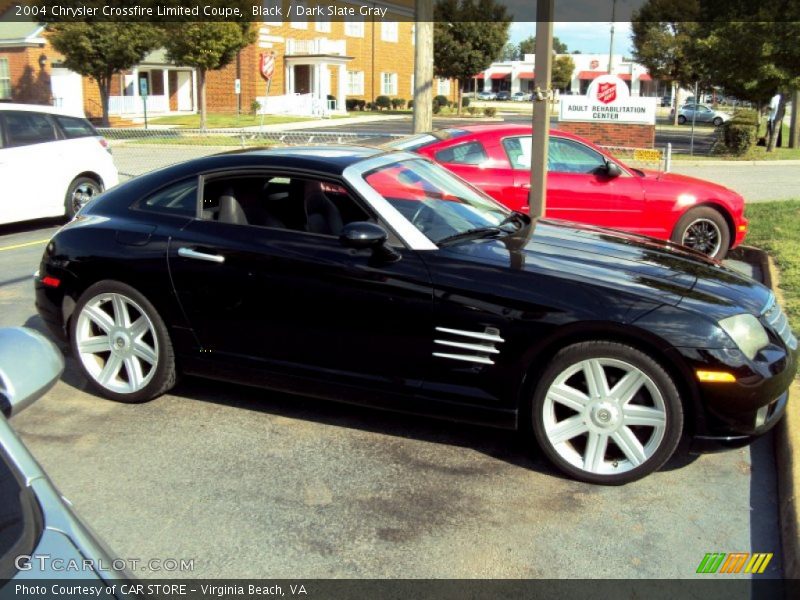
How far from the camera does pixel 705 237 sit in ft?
29.8

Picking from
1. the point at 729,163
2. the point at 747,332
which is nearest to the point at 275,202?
the point at 747,332

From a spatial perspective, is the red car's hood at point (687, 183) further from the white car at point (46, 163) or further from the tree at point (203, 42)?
the tree at point (203, 42)

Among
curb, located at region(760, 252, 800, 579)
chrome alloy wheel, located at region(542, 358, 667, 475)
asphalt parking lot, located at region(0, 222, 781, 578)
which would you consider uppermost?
chrome alloy wheel, located at region(542, 358, 667, 475)

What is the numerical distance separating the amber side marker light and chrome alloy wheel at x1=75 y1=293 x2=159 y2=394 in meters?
3.10

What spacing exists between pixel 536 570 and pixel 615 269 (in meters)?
1.69

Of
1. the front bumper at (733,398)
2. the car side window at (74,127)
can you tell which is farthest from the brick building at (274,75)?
the front bumper at (733,398)

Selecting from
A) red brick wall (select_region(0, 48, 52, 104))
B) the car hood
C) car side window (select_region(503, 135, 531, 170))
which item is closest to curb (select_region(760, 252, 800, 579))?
the car hood

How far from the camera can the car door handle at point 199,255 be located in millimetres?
4793

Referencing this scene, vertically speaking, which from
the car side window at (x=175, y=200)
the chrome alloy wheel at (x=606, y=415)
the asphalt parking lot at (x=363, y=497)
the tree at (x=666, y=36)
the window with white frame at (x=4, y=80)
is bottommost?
the asphalt parking lot at (x=363, y=497)

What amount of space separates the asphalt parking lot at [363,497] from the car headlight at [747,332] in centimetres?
73

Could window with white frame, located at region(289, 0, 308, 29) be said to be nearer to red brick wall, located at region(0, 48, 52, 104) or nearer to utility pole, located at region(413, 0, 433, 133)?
red brick wall, located at region(0, 48, 52, 104)

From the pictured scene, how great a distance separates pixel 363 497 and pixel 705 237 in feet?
21.1

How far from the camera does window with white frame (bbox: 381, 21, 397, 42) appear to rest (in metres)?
58.1

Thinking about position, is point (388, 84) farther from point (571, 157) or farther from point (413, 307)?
point (413, 307)
